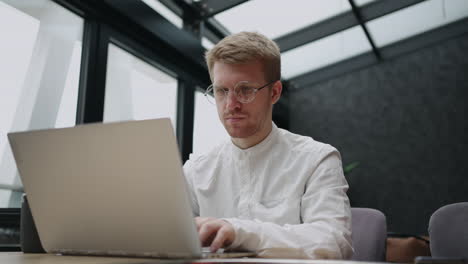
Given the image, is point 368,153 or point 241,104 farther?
point 368,153

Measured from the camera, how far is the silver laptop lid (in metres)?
0.70

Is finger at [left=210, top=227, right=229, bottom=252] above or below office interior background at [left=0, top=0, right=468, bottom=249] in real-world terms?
below

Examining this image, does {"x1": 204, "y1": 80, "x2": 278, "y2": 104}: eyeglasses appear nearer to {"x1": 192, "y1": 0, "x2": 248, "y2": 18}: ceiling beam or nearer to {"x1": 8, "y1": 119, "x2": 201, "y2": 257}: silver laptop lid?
{"x1": 8, "y1": 119, "x2": 201, "y2": 257}: silver laptop lid

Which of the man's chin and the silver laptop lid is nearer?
the silver laptop lid

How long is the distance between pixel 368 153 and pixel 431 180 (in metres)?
0.78

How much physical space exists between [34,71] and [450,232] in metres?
1.99

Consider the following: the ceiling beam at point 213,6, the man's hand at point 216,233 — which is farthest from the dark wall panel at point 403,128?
the man's hand at point 216,233

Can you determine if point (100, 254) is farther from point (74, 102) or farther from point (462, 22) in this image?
point (462, 22)

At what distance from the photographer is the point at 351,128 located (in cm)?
548

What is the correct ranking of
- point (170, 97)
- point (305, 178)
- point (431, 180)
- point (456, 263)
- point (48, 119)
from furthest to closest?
point (431, 180)
point (170, 97)
point (48, 119)
point (305, 178)
point (456, 263)

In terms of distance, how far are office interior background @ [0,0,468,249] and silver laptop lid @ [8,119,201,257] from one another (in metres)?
1.05

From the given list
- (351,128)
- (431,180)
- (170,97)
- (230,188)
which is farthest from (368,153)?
(230,188)

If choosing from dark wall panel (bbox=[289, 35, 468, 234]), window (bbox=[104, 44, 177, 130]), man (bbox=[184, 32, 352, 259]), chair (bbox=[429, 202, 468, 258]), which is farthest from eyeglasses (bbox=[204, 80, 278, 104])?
dark wall panel (bbox=[289, 35, 468, 234])

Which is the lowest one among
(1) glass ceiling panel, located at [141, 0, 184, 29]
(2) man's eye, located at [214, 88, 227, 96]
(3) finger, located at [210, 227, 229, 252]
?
(3) finger, located at [210, 227, 229, 252]
